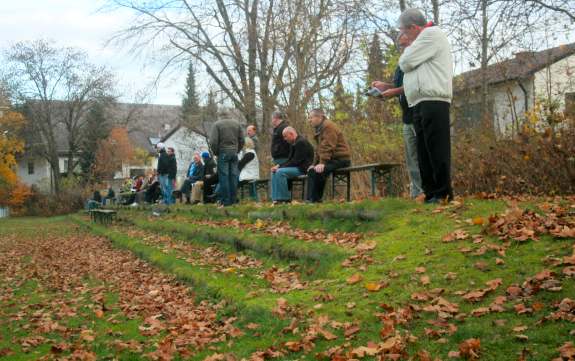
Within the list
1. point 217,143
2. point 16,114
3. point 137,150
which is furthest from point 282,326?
point 137,150

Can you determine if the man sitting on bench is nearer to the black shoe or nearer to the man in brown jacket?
the man in brown jacket

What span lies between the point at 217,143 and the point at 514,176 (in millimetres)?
6693

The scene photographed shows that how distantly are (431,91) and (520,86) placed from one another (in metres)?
8.86

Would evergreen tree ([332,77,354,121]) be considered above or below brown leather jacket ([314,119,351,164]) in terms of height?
above

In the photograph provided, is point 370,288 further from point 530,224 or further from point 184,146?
point 184,146

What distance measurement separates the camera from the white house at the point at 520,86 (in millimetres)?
12062

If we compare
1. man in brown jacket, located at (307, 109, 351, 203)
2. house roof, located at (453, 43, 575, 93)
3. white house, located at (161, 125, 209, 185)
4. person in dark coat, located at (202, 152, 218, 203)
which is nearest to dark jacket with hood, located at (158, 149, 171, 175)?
person in dark coat, located at (202, 152, 218, 203)

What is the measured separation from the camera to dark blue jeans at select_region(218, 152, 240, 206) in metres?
14.7

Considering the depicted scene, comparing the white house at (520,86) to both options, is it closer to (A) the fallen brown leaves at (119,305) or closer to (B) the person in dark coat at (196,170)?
(A) the fallen brown leaves at (119,305)

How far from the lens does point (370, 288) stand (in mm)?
5762

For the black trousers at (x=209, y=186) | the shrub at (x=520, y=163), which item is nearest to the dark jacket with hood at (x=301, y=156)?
the shrub at (x=520, y=163)

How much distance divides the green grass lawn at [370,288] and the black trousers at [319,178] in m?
1.27

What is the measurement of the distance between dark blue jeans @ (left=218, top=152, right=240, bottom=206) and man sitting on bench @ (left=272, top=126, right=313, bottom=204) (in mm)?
2050

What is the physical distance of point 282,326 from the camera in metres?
5.55
